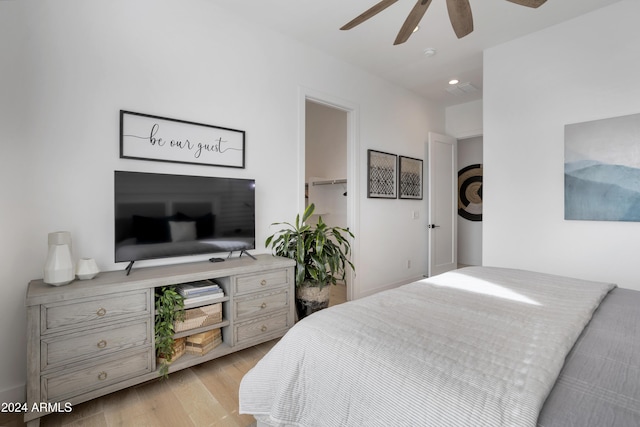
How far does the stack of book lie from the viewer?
1.99m

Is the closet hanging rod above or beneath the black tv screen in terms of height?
above

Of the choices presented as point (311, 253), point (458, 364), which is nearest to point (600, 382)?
point (458, 364)

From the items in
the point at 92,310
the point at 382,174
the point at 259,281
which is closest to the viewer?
the point at 92,310

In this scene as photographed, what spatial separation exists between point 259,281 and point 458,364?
1636 mm

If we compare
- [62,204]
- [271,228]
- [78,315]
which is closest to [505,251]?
[271,228]

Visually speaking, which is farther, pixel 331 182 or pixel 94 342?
pixel 331 182

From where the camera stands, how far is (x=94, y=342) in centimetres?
164

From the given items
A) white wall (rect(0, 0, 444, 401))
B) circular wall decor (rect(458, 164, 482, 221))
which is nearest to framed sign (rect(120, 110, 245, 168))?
white wall (rect(0, 0, 444, 401))

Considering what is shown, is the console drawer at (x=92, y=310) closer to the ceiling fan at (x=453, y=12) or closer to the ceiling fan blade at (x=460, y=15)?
the ceiling fan at (x=453, y=12)

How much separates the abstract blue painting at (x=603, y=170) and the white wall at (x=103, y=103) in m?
2.43

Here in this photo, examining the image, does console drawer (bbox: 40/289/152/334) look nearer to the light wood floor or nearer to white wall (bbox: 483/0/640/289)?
the light wood floor

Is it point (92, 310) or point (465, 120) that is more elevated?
point (465, 120)

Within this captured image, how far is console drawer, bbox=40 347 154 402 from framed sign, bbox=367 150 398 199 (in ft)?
8.91

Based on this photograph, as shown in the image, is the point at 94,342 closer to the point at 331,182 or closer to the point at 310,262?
the point at 310,262
